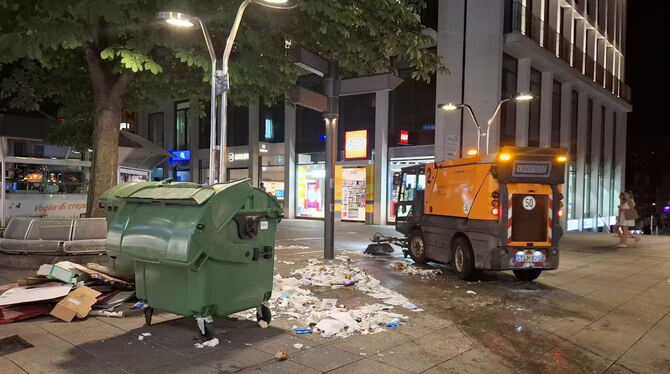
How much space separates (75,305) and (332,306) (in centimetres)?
315

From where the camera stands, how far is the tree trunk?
31.2ft

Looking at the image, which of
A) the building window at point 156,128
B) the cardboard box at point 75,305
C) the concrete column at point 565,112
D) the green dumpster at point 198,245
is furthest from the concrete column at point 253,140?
the green dumpster at point 198,245

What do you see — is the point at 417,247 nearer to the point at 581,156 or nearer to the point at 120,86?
the point at 120,86

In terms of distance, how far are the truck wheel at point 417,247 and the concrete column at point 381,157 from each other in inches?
421

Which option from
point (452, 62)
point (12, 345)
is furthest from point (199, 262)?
point (452, 62)

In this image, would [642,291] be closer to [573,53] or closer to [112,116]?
[112,116]

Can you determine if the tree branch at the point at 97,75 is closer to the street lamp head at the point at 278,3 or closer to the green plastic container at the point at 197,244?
→ the street lamp head at the point at 278,3

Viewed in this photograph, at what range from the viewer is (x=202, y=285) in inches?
192

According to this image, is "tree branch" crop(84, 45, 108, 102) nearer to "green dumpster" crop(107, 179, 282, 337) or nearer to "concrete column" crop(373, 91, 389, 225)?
"green dumpster" crop(107, 179, 282, 337)

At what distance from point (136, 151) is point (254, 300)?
15.0 m

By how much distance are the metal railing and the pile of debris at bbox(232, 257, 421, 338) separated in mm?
14585

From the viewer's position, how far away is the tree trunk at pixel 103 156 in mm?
9516

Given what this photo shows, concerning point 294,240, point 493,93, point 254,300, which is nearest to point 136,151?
point 294,240

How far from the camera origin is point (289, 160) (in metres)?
25.7
